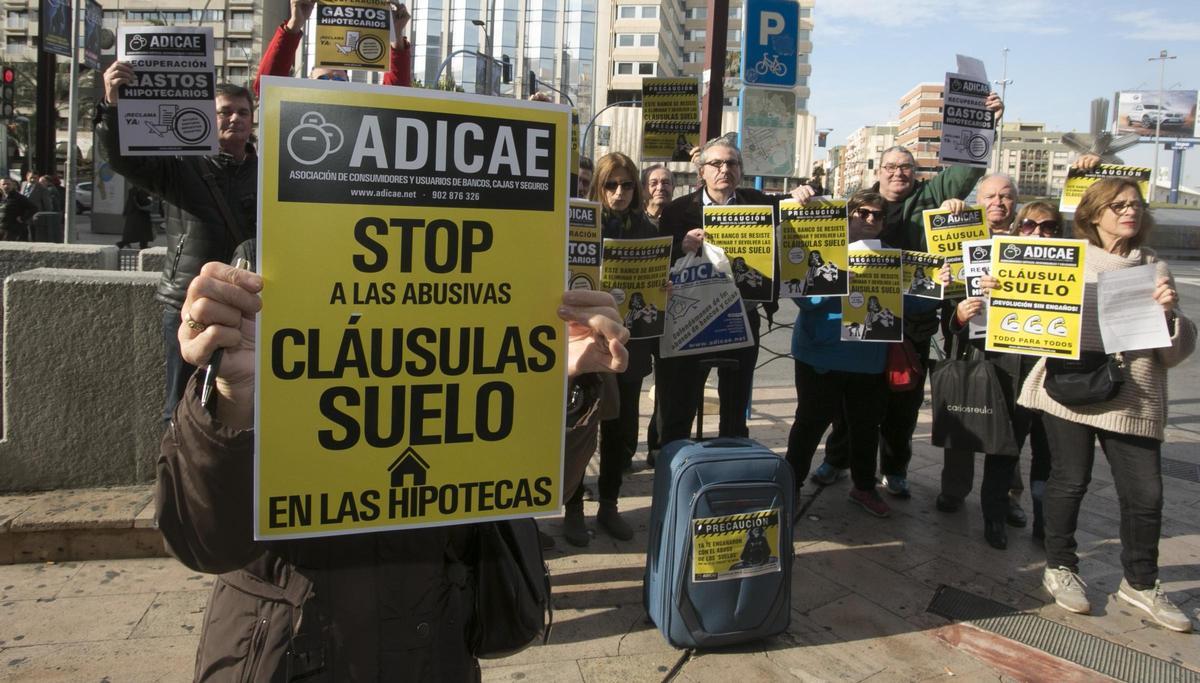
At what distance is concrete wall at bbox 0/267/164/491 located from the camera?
4367 mm

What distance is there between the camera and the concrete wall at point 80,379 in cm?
437

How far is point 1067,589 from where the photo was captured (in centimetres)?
410

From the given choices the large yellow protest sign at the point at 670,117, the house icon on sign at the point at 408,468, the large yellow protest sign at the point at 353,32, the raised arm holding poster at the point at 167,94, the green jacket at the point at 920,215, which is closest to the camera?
the house icon on sign at the point at 408,468

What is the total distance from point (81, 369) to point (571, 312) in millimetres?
3778

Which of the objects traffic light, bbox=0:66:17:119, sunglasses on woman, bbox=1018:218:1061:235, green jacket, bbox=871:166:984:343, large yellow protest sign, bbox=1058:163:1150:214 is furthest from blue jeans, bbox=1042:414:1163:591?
traffic light, bbox=0:66:17:119

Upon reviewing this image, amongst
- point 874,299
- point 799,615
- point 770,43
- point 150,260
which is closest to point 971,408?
point 874,299

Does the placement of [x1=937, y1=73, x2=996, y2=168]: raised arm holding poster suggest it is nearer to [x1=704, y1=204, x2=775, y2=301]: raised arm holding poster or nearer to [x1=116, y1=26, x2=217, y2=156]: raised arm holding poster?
[x1=704, y1=204, x2=775, y2=301]: raised arm holding poster

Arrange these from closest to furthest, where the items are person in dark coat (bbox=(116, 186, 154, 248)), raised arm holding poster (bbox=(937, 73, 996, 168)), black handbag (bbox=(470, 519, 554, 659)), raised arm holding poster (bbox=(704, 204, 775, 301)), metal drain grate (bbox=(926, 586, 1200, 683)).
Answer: black handbag (bbox=(470, 519, 554, 659)), metal drain grate (bbox=(926, 586, 1200, 683)), raised arm holding poster (bbox=(704, 204, 775, 301)), raised arm holding poster (bbox=(937, 73, 996, 168)), person in dark coat (bbox=(116, 186, 154, 248))

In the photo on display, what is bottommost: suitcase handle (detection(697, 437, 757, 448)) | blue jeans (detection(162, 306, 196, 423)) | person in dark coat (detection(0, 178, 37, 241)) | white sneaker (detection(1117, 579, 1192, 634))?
white sneaker (detection(1117, 579, 1192, 634))

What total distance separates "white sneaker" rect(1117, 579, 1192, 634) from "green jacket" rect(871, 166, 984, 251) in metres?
2.15

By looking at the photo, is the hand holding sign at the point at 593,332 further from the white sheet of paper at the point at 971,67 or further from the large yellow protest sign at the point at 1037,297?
the white sheet of paper at the point at 971,67

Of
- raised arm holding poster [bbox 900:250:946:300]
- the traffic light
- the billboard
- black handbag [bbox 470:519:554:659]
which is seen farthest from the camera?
the billboard

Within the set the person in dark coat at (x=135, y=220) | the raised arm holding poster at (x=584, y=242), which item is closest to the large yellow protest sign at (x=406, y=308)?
the raised arm holding poster at (x=584, y=242)

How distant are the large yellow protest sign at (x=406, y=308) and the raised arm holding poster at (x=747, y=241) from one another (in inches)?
113
